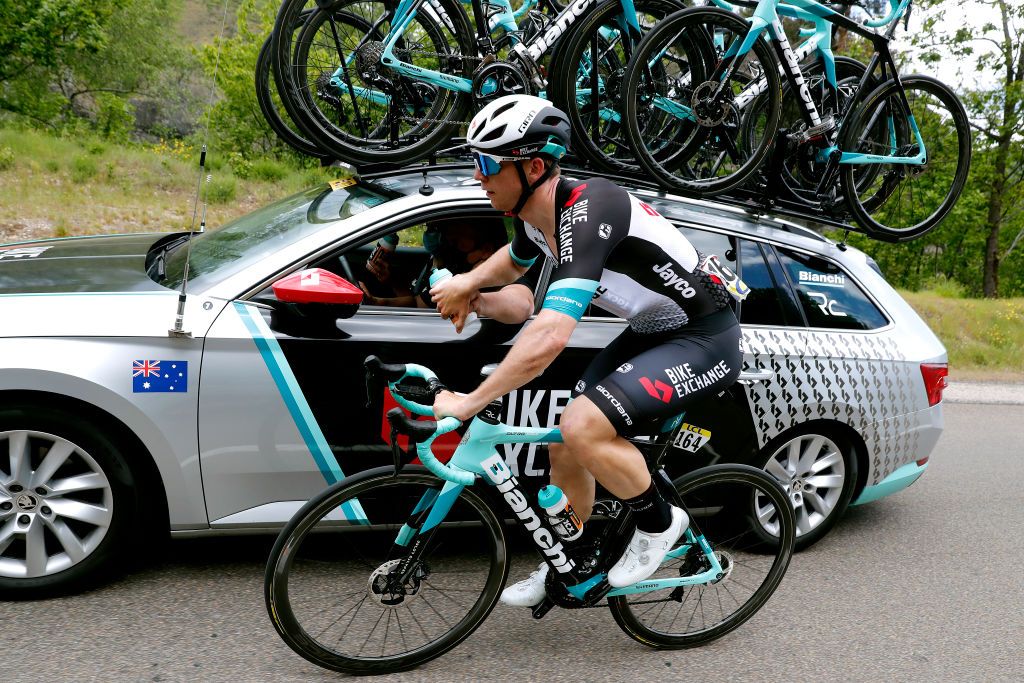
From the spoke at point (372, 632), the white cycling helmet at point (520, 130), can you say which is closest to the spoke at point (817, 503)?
the spoke at point (372, 632)

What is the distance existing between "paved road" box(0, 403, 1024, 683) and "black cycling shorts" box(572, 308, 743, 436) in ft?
3.14

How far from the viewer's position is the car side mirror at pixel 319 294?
3.08m

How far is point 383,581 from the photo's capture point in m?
2.91

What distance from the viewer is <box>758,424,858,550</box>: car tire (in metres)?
3.94

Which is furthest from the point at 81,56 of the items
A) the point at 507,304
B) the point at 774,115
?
the point at 507,304

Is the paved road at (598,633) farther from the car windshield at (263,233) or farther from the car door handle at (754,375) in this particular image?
the car windshield at (263,233)

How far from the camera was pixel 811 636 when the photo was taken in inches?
133

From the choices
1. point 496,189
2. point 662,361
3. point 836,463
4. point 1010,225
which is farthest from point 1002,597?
point 1010,225

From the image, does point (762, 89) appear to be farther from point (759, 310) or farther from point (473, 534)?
point (473, 534)

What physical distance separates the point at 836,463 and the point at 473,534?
6.01 feet

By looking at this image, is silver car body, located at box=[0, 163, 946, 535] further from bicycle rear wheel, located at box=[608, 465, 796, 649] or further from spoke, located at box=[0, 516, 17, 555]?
bicycle rear wheel, located at box=[608, 465, 796, 649]

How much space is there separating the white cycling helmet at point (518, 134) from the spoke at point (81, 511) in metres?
1.86

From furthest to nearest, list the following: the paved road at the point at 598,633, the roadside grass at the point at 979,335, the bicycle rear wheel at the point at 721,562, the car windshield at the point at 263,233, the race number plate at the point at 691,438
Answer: the roadside grass at the point at 979,335
the race number plate at the point at 691,438
the car windshield at the point at 263,233
the bicycle rear wheel at the point at 721,562
the paved road at the point at 598,633

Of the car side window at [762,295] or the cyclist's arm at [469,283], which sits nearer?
the cyclist's arm at [469,283]
